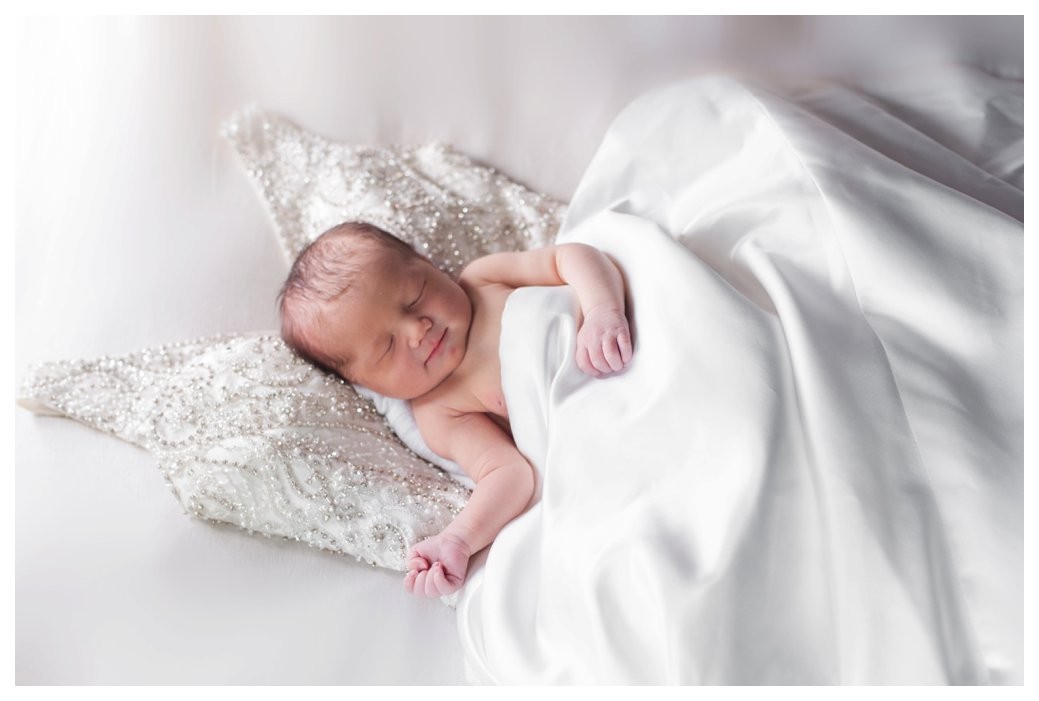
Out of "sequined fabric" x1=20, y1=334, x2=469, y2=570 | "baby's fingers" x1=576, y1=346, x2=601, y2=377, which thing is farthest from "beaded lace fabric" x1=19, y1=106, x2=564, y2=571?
"baby's fingers" x1=576, y1=346, x2=601, y2=377

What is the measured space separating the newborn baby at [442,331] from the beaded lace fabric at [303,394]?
0.06m

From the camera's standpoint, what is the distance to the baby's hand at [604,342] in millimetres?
1222

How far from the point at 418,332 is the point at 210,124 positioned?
66cm

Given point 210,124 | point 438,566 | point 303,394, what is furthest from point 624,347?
point 210,124

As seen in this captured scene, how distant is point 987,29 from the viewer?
64.2 inches

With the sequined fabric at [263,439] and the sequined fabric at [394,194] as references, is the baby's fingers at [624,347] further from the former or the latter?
the sequined fabric at [394,194]

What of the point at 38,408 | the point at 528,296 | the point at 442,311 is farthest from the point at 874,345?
the point at 38,408

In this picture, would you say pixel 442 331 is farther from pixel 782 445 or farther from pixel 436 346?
pixel 782 445

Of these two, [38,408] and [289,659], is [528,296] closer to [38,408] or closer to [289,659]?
[289,659]

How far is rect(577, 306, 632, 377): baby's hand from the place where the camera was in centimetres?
122

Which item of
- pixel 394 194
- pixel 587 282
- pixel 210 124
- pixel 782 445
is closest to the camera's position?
pixel 782 445

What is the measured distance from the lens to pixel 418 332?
1318 millimetres

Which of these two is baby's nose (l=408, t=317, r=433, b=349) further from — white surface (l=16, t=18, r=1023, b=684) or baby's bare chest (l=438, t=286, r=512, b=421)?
white surface (l=16, t=18, r=1023, b=684)

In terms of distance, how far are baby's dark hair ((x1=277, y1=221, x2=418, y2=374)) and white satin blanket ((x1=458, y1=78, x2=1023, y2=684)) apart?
0.20 metres
